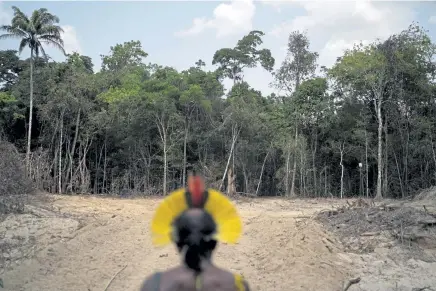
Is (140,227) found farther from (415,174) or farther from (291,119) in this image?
(415,174)

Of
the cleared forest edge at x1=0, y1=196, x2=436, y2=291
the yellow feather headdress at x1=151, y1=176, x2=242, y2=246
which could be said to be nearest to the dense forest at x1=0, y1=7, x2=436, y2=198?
the cleared forest edge at x1=0, y1=196, x2=436, y2=291

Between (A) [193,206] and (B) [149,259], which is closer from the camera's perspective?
(A) [193,206]

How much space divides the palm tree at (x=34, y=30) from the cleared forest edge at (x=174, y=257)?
461 inches

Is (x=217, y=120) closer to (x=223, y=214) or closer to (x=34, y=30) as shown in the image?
(x=34, y=30)

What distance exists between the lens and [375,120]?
2605 cm

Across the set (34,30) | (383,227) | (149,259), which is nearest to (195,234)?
(149,259)

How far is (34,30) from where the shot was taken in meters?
20.8

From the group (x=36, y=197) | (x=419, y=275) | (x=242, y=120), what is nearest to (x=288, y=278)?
(x=419, y=275)

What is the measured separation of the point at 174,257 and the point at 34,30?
15876 mm

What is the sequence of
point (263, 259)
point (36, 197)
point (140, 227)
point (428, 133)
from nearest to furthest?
point (263, 259) < point (140, 227) < point (36, 197) < point (428, 133)

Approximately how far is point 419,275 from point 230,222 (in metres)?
8.16

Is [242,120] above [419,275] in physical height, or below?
above

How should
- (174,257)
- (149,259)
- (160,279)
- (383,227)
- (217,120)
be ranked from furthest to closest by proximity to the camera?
(217,120) < (383,227) < (174,257) < (149,259) < (160,279)

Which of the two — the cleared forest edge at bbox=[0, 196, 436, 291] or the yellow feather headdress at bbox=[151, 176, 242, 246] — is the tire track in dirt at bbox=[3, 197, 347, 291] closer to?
the cleared forest edge at bbox=[0, 196, 436, 291]
